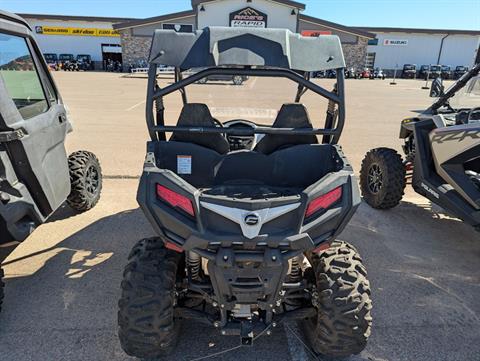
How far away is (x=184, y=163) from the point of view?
2.85 meters

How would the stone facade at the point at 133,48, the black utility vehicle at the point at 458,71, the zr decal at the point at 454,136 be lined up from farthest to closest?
1. the black utility vehicle at the point at 458,71
2. the stone facade at the point at 133,48
3. the zr decal at the point at 454,136

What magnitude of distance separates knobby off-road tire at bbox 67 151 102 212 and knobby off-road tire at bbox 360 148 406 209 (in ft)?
11.9

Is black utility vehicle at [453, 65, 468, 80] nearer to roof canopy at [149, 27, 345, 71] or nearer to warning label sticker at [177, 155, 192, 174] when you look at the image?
roof canopy at [149, 27, 345, 71]

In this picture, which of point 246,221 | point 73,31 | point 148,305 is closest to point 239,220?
point 246,221

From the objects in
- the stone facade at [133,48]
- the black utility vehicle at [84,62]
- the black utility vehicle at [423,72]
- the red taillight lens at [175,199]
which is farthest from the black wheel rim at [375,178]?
the black utility vehicle at [423,72]

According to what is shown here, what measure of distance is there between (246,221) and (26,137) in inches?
80.8

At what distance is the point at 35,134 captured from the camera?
10.2 feet

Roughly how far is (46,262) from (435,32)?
60.7 meters

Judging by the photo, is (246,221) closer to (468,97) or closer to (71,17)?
(468,97)

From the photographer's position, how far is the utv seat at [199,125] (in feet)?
9.62

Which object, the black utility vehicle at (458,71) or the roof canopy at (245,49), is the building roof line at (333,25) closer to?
the black utility vehicle at (458,71)

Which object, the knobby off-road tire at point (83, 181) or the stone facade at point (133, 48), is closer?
the knobby off-road tire at point (83, 181)

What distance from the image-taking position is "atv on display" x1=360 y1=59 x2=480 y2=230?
12.4 ft

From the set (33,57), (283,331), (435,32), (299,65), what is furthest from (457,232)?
(435,32)
